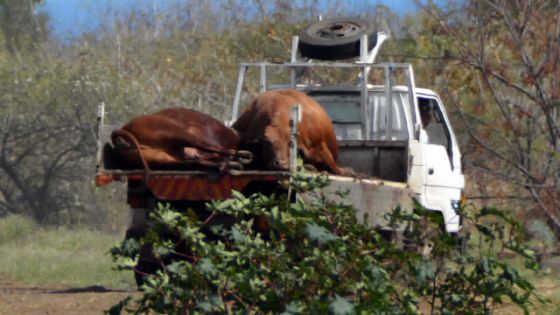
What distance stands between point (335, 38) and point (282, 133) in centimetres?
333

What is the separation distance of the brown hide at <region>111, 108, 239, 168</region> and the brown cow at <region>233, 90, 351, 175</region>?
0.22m

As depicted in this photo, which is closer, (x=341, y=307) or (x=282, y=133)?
(x=341, y=307)

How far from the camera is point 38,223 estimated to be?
20.0 metres

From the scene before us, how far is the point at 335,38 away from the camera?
41.2 feet

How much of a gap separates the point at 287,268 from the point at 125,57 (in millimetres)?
24543

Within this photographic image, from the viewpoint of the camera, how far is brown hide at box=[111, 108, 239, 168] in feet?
31.5

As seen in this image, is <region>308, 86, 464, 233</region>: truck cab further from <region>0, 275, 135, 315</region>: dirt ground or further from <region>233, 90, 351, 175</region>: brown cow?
<region>0, 275, 135, 315</region>: dirt ground

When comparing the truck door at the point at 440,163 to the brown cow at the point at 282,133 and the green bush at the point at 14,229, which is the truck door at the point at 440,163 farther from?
the green bush at the point at 14,229

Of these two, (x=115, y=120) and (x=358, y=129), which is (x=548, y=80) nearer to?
(x=358, y=129)

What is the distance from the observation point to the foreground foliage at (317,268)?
555 cm

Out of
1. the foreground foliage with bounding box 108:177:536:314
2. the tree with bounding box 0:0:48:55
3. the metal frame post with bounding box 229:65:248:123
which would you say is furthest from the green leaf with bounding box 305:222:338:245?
the tree with bounding box 0:0:48:55

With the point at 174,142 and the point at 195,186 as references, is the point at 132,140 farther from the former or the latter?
the point at 195,186

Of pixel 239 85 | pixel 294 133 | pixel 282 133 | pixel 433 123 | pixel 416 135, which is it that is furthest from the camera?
pixel 433 123

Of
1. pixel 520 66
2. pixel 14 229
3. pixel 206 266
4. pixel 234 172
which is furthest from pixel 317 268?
pixel 14 229
